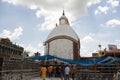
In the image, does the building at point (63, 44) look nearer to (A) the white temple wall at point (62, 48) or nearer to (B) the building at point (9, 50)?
(A) the white temple wall at point (62, 48)

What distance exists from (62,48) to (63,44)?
101cm

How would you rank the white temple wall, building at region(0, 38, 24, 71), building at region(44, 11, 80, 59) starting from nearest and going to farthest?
the white temple wall → building at region(44, 11, 80, 59) → building at region(0, 38, 24, 71)

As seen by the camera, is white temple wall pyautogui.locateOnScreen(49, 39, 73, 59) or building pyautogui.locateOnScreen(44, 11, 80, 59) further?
building pyautogui.locateOnScreen(44, 11, 80, 59)

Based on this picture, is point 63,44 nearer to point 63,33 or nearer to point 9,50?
point 63,33

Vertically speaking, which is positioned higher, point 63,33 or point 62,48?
point 63,33

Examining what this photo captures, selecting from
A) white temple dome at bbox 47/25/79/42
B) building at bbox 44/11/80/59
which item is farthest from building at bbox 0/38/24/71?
white temple dome at bbox 47/25/79/42

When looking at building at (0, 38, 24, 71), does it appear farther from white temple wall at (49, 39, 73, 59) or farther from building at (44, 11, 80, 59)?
white temple wall at (49, 39, 73, 59)

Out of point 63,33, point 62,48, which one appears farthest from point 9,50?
point 63,33

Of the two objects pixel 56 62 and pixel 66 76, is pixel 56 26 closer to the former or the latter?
pixel 56 62

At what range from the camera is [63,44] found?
45.3m

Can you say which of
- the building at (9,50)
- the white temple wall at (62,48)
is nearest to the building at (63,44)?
the white temple wall at (62,48)

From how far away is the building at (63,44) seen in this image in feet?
146

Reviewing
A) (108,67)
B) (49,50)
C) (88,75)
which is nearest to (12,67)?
(88,75)

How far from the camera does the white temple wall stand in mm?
44406
